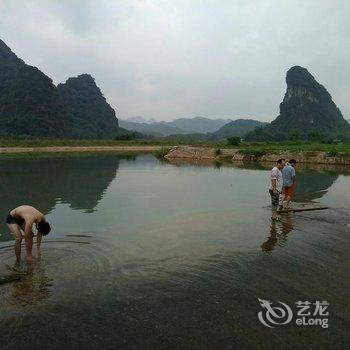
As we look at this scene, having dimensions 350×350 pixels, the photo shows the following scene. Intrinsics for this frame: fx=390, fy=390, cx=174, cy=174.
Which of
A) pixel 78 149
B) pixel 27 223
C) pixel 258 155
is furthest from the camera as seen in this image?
pixel 78 149

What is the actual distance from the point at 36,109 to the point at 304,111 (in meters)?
79.0

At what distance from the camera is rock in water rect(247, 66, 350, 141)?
118 metres

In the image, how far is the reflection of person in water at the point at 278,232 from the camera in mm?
9664

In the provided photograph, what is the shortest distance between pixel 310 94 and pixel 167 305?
427 feet

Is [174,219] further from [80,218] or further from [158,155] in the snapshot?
[158,155]

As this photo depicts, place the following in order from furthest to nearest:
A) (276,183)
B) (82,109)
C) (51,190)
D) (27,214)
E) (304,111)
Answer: (82,109)
(304,111)
(51,190)
(276,183)
(27,214)

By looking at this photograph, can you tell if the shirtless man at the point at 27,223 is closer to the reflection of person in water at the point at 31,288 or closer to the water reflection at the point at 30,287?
the water reflection at the point at 30,287

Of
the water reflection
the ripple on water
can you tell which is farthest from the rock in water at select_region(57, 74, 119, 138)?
the water reflection

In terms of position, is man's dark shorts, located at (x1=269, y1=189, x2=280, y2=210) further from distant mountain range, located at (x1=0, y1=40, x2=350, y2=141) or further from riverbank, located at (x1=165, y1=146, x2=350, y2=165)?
distant mountain range, located at (x1=0, y1=40, x2=350, y2=141)

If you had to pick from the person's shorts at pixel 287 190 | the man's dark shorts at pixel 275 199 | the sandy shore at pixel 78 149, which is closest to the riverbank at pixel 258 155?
the sandy shore at pixel 78 149

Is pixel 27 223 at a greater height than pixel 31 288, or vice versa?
pixel 27 223

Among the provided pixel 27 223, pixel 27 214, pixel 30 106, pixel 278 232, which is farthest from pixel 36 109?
pixel 27 223

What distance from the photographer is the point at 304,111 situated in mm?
121562

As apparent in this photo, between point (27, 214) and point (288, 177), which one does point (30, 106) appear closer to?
point (288, 177)
